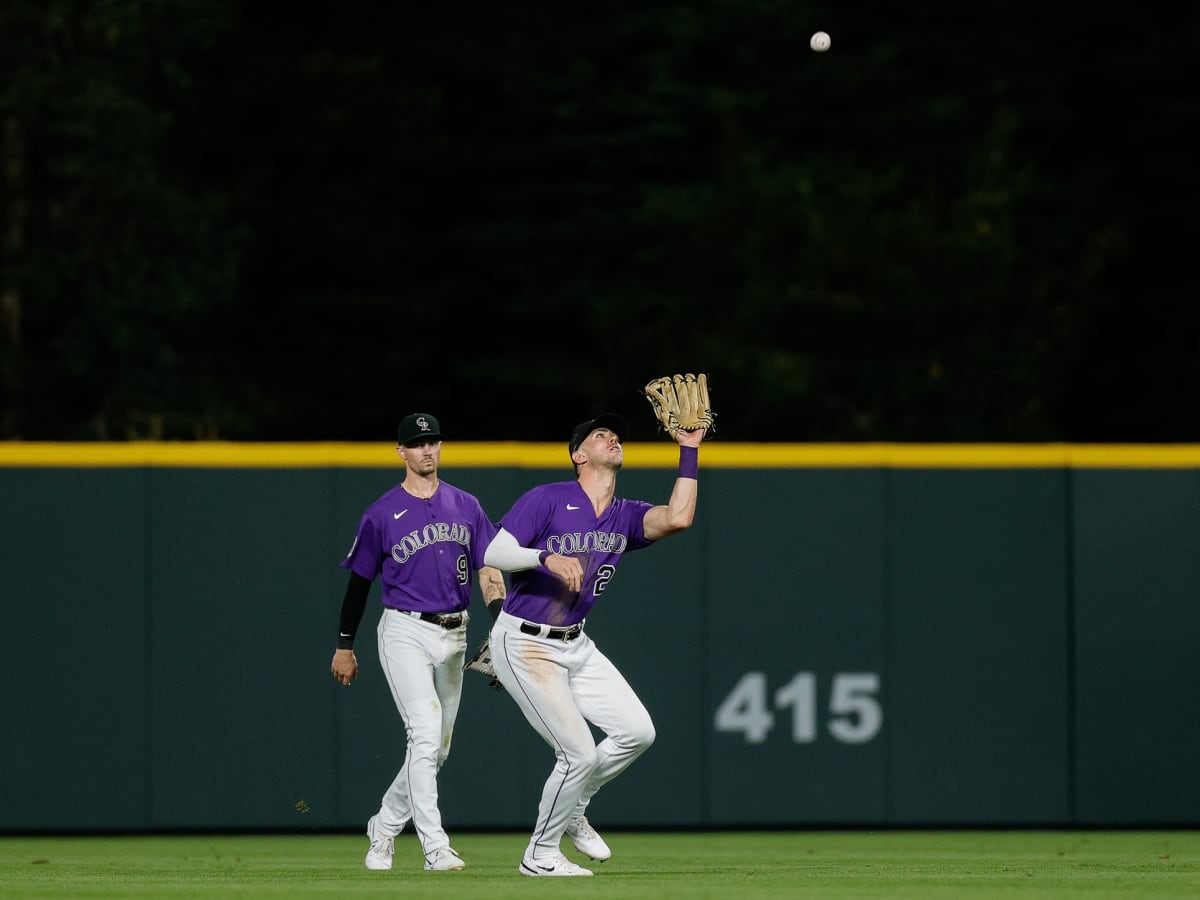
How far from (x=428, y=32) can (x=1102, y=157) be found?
408 inches

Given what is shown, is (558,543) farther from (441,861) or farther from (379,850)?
(379,850)

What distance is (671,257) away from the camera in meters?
29.4

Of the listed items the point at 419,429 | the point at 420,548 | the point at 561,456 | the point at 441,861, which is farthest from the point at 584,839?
the point at 561,456

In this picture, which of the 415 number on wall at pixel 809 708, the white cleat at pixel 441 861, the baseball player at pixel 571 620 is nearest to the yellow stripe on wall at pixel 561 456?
the 415 number on wall at pixel 809 708

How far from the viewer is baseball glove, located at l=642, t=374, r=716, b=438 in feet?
30.1

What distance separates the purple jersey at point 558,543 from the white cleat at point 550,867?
1.01 metres

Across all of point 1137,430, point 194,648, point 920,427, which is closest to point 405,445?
point 194,648

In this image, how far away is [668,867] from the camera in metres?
9.95

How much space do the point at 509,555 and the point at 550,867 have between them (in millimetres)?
1333

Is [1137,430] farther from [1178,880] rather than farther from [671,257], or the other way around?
[1178,880]

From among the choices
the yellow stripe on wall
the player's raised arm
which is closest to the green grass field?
the player's raised arm

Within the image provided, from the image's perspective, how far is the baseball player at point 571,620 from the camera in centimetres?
913

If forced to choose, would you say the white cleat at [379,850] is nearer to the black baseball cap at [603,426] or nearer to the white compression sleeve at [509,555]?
the white compression sleeve at [509,555]

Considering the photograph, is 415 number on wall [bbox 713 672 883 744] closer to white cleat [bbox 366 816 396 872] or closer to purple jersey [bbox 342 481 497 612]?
purple jersey [bbox 342 481 497 612]
